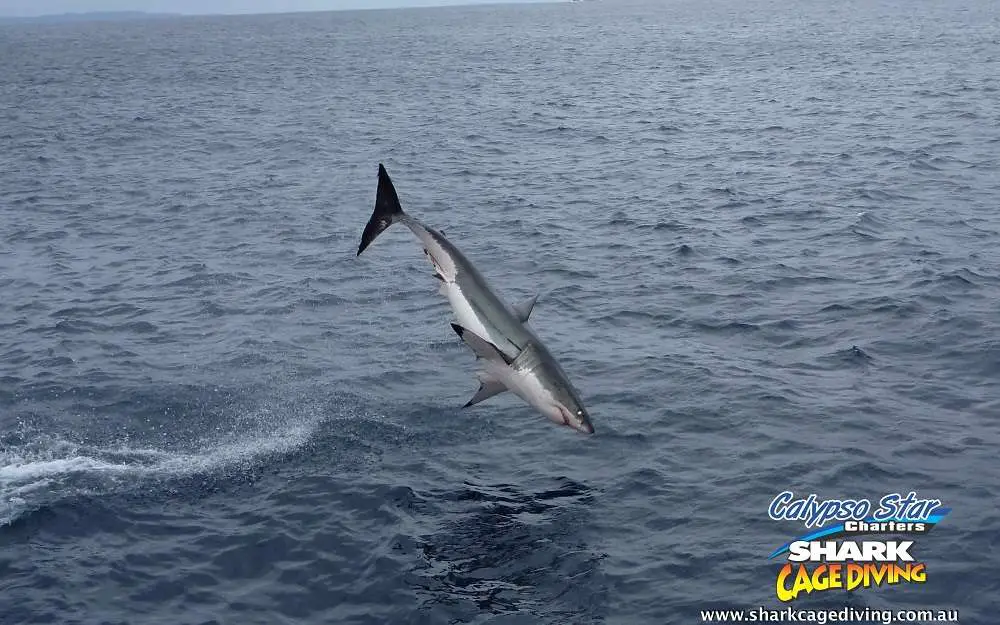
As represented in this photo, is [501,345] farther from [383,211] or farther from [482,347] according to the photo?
[383,211]

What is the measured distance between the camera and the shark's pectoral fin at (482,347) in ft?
54.9

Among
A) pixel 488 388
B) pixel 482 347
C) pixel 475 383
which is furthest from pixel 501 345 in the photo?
pixel 475 383

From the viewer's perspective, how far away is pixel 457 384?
25.0 metres

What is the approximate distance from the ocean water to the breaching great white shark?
8.58 ft

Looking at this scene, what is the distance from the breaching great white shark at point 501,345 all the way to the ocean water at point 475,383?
8.58 ft

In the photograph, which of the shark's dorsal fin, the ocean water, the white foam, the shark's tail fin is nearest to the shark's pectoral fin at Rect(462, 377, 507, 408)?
the shark's dorsal fin

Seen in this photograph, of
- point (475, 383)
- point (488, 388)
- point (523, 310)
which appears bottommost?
point (475, 383)

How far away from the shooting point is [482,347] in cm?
1705

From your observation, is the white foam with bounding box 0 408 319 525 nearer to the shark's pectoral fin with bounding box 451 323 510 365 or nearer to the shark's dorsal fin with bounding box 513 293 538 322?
the shark's pectoral fin with bounding box 451 323 510 365

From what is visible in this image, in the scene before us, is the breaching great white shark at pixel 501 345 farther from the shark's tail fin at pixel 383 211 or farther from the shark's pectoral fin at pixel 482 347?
the shark's tail fin at pixel 383 211

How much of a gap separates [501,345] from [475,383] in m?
7.43

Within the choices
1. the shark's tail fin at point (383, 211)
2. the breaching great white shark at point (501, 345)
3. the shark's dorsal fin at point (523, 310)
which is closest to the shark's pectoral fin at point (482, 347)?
the breaching great white shark at point (501, 345)

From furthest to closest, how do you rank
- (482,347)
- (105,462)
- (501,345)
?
(105,462) < (501,345) < (482,347)

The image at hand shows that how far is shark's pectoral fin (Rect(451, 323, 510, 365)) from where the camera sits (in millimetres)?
16734
